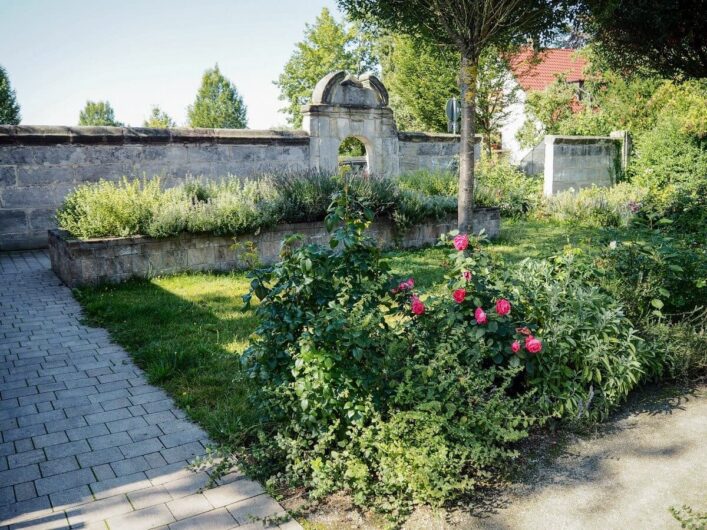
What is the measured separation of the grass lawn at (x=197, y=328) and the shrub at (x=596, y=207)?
4.01 metres

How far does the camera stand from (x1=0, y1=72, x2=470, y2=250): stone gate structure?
9.86m

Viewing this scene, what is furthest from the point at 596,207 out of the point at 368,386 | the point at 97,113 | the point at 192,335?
the point at 97,113

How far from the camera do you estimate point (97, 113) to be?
3059 inches

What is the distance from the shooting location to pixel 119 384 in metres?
4.66

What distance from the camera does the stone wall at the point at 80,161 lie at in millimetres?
9773

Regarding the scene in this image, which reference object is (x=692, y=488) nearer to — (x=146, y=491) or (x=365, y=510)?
(x=365, y=510)

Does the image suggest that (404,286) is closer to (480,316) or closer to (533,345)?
(480,316)

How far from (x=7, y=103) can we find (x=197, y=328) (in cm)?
3779

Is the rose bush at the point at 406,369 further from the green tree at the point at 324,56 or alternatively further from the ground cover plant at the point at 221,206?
the green tree at the point at 324,56

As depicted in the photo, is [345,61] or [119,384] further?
[345,61]

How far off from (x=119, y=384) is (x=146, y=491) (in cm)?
169

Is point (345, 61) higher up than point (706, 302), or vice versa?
point (345, 61)

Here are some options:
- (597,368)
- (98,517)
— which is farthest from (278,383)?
(597,368)

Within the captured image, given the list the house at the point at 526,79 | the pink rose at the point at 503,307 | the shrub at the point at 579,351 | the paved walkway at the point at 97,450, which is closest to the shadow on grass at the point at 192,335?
the paved walkway at the point at 97,450
